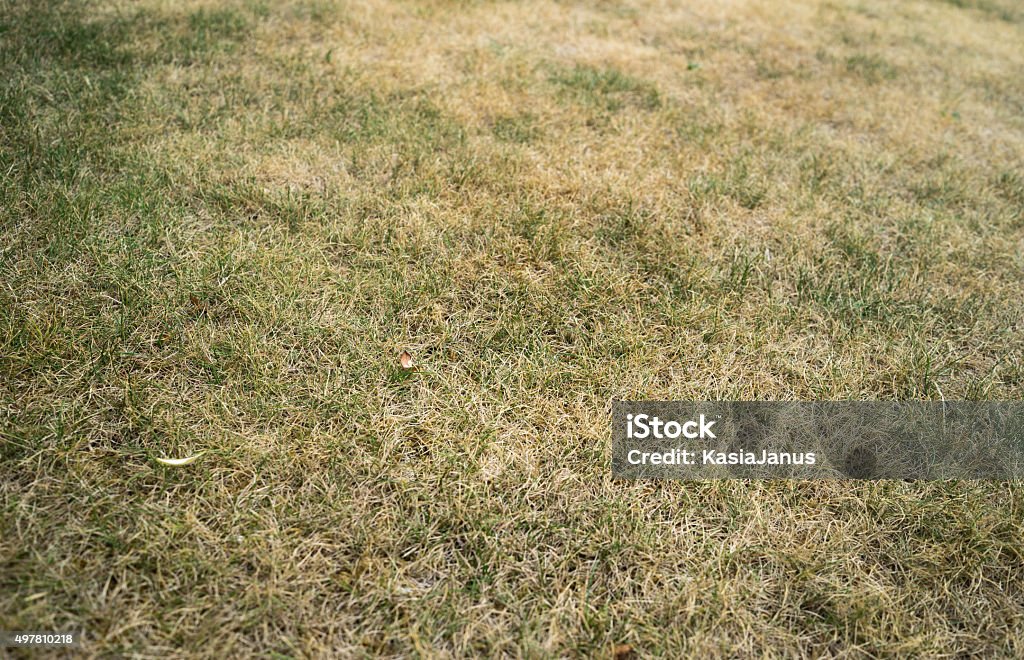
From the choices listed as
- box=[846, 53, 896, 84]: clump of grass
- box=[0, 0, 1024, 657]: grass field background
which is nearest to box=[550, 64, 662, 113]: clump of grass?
box=[0, 0, 1024, 657]: grass field background

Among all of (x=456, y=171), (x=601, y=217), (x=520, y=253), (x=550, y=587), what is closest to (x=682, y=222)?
(x=601, y=217)

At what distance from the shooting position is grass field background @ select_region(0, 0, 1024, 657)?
1538 millimetres

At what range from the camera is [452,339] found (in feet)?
7.23

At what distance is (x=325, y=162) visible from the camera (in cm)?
297

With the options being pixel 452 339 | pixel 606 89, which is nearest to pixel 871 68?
pixel 606 89

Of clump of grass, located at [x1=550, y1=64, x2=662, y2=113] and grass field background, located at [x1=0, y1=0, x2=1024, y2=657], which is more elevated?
clump of grass, located at [x1=550, y1=64, x2=662, y2=113]

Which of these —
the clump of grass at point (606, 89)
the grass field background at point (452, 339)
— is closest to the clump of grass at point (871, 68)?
the grass field background at point (452, 339)

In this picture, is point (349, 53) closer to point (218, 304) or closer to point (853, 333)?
point (218, 304)

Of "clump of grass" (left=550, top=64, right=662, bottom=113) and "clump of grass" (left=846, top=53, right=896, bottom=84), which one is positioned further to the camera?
"clump of grass" (left=846, top=53, right=896, bottom=84)

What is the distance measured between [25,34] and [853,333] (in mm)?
4595

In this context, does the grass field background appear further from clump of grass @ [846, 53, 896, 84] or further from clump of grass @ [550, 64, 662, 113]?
clump of grass @ [846, 53, 896, 84]

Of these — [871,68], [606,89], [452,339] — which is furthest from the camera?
[871,68]

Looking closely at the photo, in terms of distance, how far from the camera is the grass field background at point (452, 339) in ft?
5.05

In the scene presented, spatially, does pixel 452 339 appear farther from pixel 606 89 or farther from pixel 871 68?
pixel 871 68
